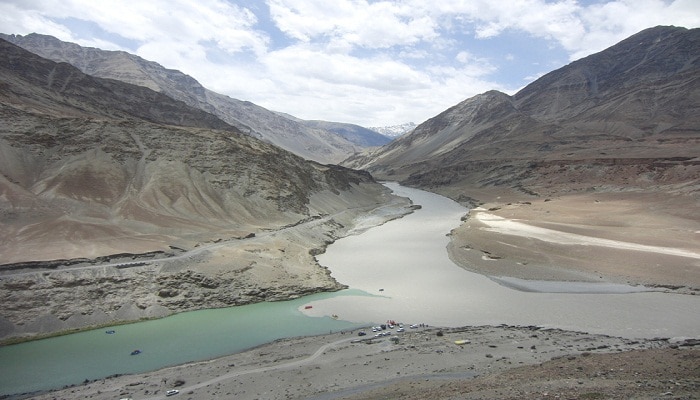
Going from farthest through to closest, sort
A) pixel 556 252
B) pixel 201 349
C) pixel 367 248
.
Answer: pixel 367 248 < pixel 556 252 < pixel 201 349

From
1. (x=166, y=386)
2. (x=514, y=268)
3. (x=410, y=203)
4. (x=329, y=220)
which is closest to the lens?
(x=166, y=386)

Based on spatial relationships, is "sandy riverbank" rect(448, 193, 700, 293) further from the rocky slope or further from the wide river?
the rocky slope

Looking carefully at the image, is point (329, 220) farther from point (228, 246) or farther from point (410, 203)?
point (410, 203)

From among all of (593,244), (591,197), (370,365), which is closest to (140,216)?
(370,365)

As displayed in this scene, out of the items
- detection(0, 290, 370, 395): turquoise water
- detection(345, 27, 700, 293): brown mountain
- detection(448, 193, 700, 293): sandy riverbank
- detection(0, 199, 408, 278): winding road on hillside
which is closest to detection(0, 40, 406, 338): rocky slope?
detection(0, 199, 408, 278): winding road on hillside

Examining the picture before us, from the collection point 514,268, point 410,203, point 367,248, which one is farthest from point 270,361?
point 410,203

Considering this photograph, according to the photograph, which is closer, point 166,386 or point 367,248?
point 166,386
